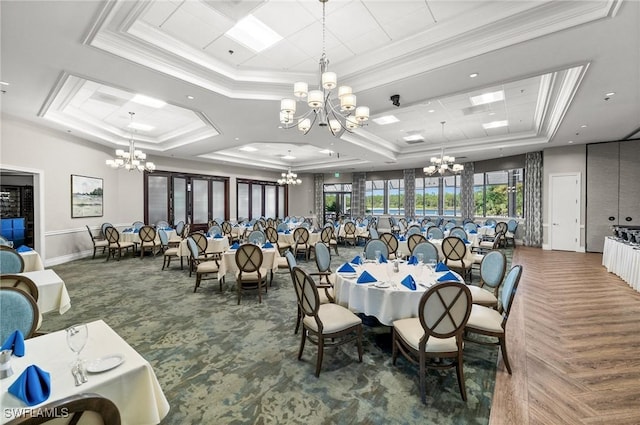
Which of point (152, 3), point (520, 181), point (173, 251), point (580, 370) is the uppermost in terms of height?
point (152, 3)

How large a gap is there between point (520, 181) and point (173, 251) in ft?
40.7

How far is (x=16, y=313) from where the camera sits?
204 cm

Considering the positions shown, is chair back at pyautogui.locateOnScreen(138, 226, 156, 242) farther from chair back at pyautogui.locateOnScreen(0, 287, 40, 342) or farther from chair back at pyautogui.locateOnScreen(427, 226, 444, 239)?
chair back at pyautogui.locateOnScreen(427, 226, 444, 239)

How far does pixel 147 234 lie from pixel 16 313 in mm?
6810

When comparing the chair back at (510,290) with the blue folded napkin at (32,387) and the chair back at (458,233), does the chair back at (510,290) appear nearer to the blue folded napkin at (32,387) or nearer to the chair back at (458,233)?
the blue folded napkin at (32,387)

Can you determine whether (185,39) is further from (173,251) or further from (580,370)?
(580,370)

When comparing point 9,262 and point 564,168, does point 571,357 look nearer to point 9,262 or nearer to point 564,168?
point 9,262

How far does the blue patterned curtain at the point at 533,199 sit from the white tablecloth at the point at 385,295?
356 inches

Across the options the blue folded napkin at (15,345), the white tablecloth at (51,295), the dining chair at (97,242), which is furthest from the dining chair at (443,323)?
the dining chair at (97,242)

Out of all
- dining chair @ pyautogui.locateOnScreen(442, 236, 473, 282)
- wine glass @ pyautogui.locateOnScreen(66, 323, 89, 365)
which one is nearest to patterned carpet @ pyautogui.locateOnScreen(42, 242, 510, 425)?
wine glass @ pyautogui.locateOnScreen(66, 323, 89, 365)

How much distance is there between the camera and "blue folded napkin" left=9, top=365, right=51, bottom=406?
1225 millimetres

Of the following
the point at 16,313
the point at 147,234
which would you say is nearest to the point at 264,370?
the point at 16,313

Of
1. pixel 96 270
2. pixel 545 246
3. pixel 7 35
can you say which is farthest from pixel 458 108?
pixel 96 270

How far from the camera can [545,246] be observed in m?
9.77
